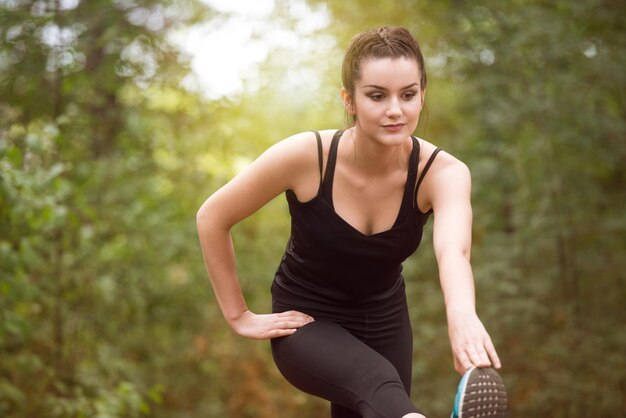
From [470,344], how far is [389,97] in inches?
30.8

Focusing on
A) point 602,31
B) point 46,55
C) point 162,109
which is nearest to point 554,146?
point 602,31

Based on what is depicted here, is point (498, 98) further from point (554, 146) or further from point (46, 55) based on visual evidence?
point (46, 55)

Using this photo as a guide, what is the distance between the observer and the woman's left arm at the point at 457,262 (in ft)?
5.61

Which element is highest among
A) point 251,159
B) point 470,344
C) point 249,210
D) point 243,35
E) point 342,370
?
point 243,35

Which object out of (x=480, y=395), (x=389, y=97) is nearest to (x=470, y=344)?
(x=480, y=395)

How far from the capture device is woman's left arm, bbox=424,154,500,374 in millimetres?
1709

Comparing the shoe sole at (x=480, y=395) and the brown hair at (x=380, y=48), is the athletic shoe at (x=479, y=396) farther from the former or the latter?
the brown hair at (x=380, y=48)

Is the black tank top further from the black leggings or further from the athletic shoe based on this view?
the athletic shoe

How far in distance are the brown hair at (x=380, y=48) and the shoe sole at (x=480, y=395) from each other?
964 millimetres

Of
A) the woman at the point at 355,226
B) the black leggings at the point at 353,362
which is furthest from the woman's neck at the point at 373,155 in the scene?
the black leggings at the point at 353,362

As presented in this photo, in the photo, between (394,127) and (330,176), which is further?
(330,176)

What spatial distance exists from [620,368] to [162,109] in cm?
510

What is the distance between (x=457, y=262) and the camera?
6.33 ft

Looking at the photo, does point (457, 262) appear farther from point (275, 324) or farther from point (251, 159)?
point (251, 159)
